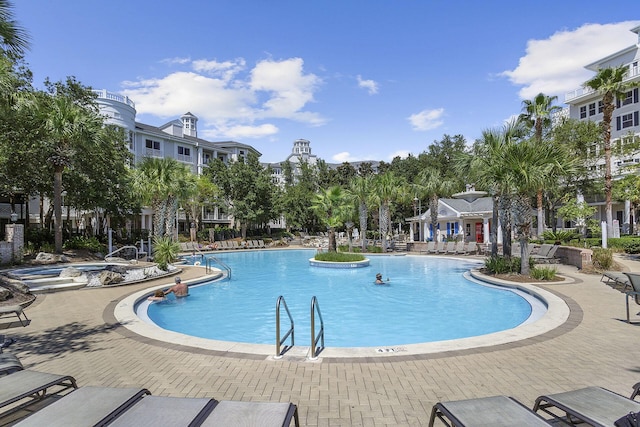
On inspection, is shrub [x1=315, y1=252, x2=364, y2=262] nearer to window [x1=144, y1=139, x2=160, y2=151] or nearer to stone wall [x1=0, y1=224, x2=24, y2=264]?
stone wall [x1=0, y1=224, x2=24, y2=264]

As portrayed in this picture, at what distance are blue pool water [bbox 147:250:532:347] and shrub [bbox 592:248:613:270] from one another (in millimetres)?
5458

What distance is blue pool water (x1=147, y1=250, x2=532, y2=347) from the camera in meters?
9.58

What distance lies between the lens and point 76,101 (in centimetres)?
2758

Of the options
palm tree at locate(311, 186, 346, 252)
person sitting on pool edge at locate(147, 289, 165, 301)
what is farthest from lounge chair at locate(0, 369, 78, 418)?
palm tree at locate(311, 186, 346, 252)

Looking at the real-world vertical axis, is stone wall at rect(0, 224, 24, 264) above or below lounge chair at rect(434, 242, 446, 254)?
above

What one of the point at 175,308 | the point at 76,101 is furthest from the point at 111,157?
the point at 175,308

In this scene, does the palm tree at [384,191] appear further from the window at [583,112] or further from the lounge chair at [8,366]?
the lounge chair at [8,366]

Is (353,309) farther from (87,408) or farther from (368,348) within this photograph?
(87,408)

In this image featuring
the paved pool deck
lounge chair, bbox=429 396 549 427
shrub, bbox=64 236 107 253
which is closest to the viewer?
lounge chair, bbox=429 396 549 427

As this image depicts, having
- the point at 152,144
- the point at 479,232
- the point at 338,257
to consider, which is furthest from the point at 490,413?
the point at 152,144

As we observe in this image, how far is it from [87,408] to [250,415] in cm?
142

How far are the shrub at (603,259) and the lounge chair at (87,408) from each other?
59.3 feet

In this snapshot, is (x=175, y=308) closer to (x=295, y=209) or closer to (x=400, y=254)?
(x=400, y=254)

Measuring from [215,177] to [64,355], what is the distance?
4244 cm
